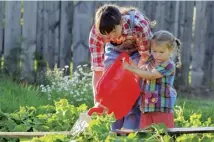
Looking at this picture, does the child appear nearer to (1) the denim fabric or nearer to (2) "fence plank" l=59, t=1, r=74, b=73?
(1) the denim fabric

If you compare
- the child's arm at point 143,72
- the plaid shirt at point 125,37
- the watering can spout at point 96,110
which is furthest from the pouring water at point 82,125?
the plaid shirt at point 125,37

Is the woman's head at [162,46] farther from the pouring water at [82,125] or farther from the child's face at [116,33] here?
the pouring water at [82,125]

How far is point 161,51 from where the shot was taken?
432 cm

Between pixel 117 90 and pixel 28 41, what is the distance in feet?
14.1

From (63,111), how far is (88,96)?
7.74 feet

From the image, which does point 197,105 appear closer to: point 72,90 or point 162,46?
point 72,90

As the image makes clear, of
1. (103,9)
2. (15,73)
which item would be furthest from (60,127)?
(15,73)

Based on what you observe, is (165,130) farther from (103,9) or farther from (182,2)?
(182,2)

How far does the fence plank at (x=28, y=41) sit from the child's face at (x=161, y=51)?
4.30 metres

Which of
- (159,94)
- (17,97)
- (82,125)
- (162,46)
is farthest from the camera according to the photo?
(17,97)

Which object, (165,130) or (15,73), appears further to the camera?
(15,73)

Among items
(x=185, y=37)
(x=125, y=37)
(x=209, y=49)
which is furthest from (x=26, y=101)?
(x=209, y=49)

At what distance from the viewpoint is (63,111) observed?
448 centimetres

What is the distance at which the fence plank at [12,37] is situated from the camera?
8.39m
